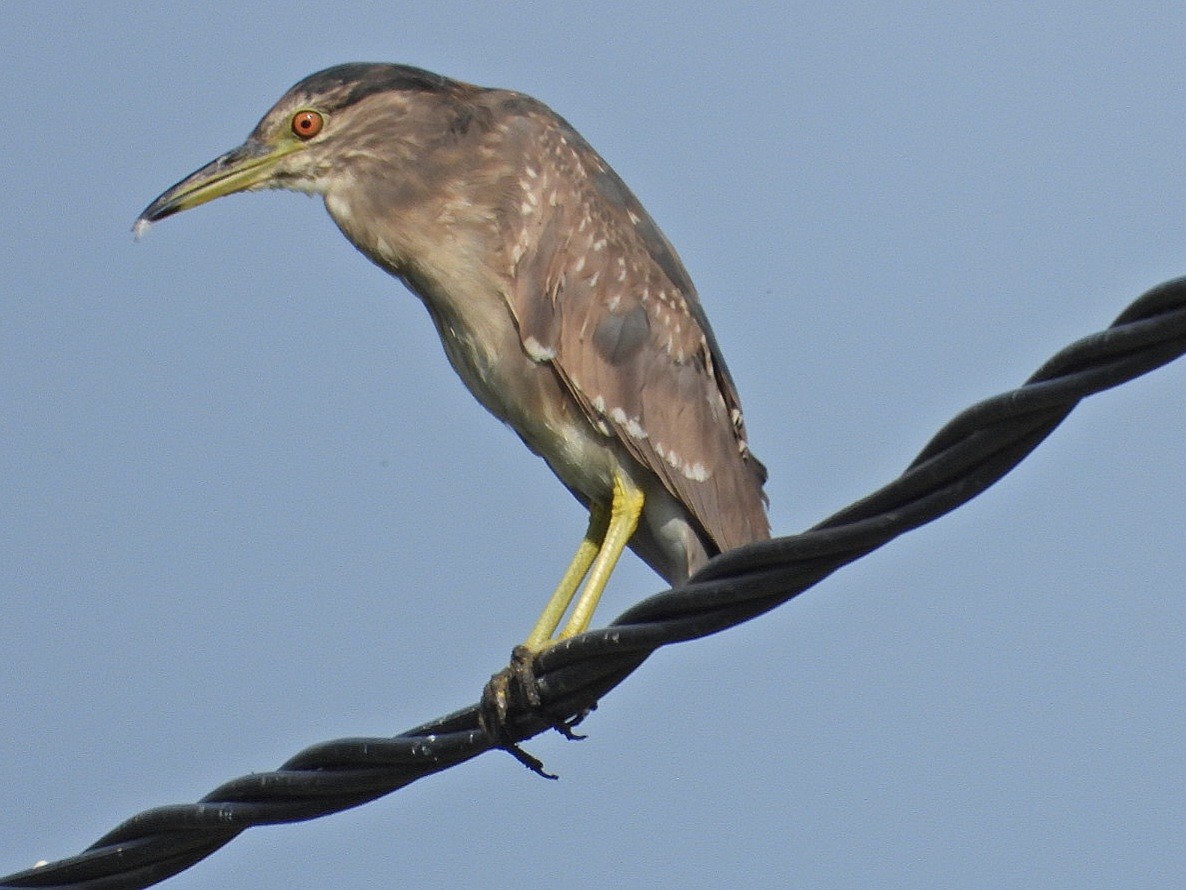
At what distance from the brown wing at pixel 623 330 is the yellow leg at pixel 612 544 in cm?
13

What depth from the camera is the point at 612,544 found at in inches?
233

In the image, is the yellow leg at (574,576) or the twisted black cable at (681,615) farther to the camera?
the yellow leg at (574,576)

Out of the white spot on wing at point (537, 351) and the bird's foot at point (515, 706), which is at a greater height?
the white spot on wing at point (537, 351)

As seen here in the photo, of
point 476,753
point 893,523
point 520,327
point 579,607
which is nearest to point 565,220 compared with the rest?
point 520,327

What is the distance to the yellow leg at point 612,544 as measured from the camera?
5602 mm

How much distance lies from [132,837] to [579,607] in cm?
208

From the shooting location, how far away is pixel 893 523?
120 inches

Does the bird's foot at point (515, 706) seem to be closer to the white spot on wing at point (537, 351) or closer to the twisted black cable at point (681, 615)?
the twisted black cable at point (681, 615)

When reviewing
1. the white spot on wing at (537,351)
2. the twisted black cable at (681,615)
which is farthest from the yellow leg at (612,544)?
the twisted black cable at (681,615)

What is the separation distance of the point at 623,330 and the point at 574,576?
93cm

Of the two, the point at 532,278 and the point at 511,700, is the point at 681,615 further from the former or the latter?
the point at 532,278

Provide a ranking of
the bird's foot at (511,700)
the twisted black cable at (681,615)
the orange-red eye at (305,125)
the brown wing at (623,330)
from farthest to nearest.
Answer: the orange-red eye at (305,125)
the brown wing at (623,330)
the bird's foot at (511,700)
the twisted black cable at (681,615)

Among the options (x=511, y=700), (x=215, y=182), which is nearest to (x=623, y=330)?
(x=215, y=182)

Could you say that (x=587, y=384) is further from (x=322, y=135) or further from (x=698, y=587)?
(x=698, y=587)
